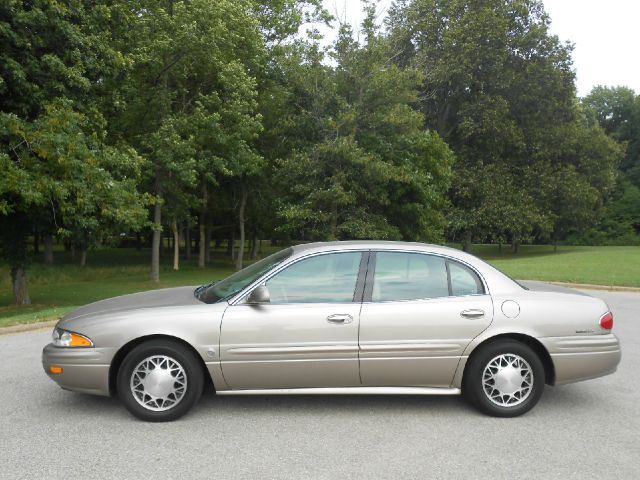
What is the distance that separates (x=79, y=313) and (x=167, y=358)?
1.06 m

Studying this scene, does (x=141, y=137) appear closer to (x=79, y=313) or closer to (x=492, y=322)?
(x=79, y=313)

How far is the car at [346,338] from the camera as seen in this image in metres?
4.69

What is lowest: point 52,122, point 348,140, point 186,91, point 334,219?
point 334,219

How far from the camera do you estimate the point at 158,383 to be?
4.66m

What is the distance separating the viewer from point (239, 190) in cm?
3238

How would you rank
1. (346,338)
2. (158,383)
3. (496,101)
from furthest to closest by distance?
1. (496,101)
2. (346,338)
3. (158,383)

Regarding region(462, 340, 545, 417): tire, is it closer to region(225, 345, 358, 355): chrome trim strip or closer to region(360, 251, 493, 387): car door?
region(360, 251, 493, 387): car door

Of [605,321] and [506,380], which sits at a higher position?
[605,321]

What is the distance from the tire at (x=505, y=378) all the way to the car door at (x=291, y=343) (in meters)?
1.05

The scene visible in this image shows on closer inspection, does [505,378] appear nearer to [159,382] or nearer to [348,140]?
[159,382]

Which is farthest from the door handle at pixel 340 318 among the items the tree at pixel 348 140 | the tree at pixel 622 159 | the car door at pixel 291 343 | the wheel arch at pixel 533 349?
the tree at pixel 622 159

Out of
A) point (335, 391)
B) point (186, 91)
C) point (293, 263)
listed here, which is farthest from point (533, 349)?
point (186, 91)

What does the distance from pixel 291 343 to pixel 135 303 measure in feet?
5.04

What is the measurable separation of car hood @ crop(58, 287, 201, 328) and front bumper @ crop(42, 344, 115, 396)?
0.34 meters
